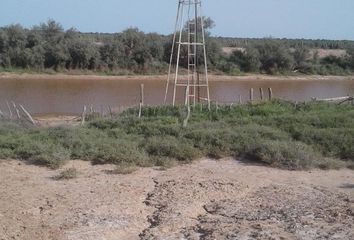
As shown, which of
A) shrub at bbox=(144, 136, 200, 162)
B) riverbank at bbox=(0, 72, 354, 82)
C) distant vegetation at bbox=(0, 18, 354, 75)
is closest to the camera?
shrub at bbox=(144, 136, 200, 162)

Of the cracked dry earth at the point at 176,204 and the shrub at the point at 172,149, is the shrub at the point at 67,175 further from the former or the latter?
the shrub at the point at 172,149

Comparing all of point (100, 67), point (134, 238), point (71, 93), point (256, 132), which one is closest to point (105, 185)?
point (134, 238)

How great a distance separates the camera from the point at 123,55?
51750 millimetres

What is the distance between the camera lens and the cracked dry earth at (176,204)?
20.4 ft

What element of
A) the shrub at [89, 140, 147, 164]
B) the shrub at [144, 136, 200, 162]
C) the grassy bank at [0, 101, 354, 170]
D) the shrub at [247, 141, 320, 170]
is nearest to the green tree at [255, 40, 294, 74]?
the grassy bank at [0, 101, 354, 170]

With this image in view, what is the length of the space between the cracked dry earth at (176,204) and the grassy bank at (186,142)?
1.29 ft

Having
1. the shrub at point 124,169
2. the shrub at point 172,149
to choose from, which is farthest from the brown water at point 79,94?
the shrub at point 124,169

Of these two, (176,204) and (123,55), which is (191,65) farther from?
(123,55)

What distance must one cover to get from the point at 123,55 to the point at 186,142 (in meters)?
41.6

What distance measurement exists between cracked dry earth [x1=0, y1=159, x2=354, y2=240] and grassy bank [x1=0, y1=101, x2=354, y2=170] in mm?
393

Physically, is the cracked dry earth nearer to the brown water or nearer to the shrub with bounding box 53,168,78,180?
the shrub with bounding box 53,168,78,180

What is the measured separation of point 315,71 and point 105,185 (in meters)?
53.3

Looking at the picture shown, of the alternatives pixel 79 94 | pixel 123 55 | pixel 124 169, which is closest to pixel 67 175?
pixel 124 169

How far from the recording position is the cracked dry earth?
621 centimetres
